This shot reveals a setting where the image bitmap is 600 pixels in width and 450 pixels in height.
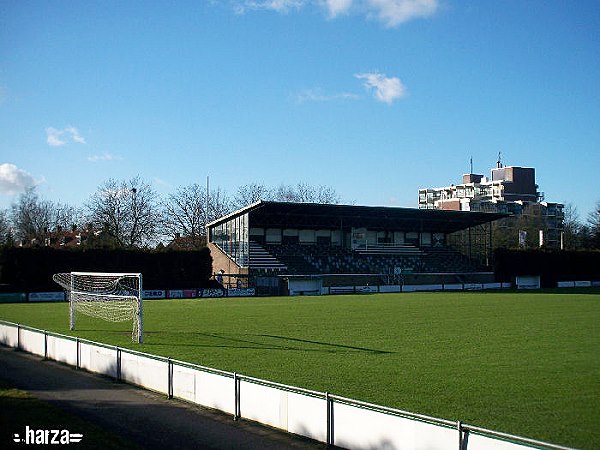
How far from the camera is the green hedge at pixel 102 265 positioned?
61.4m

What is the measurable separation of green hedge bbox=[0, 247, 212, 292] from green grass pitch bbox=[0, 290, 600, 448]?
72.1 ft

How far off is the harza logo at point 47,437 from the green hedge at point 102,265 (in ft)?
170

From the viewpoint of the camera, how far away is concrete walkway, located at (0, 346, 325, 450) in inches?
455

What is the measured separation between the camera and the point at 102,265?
6656cm

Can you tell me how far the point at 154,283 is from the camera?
6869 centimetres

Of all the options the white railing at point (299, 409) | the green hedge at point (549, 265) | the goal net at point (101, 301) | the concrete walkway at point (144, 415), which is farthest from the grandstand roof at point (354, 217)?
the white railing at point (299, 409)

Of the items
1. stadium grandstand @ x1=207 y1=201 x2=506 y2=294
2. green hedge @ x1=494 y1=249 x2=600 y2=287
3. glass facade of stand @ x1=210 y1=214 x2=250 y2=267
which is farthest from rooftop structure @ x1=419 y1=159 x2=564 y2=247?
glass facade of stand @ x1=210 y1=214 x2=250 y2=267

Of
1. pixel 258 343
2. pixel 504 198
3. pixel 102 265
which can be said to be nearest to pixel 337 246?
pixel 102 265

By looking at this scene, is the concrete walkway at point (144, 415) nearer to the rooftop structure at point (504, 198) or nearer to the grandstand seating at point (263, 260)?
the grandstand seating at point (263, 260)

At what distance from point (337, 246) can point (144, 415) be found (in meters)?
67.2

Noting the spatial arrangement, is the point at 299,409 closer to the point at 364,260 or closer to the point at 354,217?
the point at 354,217

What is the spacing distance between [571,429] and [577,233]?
121001mm

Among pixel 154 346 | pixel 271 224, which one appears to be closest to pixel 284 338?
pixel 154 346

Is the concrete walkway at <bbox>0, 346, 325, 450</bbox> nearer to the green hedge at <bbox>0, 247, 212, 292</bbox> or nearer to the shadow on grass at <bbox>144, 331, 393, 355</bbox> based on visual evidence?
the shadow on grass at <bbox>144, 331, 393, 355</bbox>
